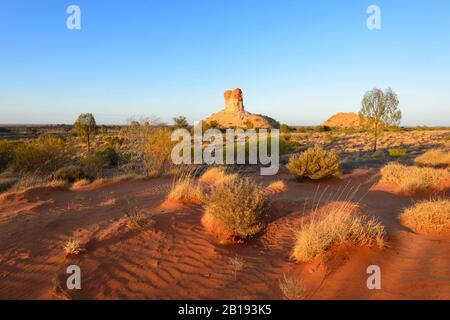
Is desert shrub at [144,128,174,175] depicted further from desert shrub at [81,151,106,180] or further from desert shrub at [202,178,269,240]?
desert shrub at [202,178,269,240]

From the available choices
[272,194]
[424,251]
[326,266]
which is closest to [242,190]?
[326,266]

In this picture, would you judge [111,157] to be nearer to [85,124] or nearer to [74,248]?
[85,124]

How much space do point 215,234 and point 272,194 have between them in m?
3.98

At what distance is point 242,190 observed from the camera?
6.13 metres

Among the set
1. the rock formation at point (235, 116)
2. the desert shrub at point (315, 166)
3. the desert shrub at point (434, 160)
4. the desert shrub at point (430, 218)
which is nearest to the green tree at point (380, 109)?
the desert shrub at point (434, 160)

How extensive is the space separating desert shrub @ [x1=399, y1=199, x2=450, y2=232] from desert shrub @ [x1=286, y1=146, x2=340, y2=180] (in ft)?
19.0

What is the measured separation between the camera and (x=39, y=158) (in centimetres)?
1467

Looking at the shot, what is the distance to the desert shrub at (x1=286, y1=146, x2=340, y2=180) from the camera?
12.0m

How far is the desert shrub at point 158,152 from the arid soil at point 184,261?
7.07 m

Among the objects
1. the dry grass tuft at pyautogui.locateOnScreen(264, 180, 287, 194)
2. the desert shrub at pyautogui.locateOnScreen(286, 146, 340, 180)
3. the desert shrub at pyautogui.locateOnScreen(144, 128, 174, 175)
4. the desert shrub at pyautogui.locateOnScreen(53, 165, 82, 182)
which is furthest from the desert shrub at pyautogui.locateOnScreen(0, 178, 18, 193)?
the desert shrub at pyautogui.locateOnScreen(286, 146, 340, 180)

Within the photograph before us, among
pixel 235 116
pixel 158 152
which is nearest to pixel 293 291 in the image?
pixel 158 152
